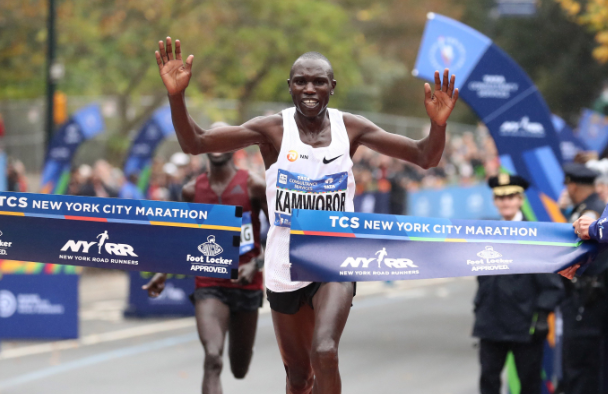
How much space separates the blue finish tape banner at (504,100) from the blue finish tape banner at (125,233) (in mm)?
4143

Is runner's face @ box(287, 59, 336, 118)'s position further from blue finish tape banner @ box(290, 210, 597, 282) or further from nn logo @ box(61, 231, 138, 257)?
nn logo @ box(61, 231, 138, 257)

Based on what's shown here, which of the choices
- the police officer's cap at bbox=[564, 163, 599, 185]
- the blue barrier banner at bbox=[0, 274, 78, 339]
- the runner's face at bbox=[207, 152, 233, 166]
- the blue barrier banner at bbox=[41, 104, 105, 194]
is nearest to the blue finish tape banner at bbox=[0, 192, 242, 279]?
the runner's face at bbox=[207, 152, 233, 166]

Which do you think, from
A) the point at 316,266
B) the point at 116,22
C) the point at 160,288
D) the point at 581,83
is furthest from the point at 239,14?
the point at 316,266

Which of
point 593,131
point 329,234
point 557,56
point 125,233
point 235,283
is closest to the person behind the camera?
point 329,234

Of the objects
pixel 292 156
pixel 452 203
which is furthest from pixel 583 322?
pixel 452 203

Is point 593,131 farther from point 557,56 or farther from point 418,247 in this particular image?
point 557,56

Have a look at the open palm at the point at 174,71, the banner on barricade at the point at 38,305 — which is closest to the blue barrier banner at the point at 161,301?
the banner on barricade at the point at 38,305

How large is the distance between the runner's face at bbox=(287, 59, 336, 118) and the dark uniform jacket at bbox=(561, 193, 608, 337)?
9.50ft

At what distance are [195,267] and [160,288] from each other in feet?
5.11

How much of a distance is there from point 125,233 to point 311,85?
1.37 metres

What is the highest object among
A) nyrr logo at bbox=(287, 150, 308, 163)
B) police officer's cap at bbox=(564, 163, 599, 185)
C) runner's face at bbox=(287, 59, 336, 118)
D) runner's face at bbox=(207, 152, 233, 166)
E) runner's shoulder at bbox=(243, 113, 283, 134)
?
runner's face at bbox=(207, 152, 233, 166)

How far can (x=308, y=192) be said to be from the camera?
201 inches

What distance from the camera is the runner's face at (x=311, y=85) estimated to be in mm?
5035

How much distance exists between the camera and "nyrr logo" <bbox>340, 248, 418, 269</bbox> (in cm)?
509
